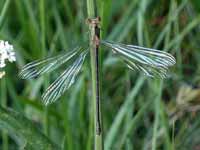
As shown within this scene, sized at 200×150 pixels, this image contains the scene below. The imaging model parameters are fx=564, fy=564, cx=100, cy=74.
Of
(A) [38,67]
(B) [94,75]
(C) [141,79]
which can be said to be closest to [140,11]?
(C) [141,79]

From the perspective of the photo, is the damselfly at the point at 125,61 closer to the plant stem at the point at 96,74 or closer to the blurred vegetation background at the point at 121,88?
the plant stem at the point at 96,74

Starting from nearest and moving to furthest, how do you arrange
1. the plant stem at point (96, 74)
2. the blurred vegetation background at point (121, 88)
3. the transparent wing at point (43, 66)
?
the plant stem at point (96, 74)
the transparent wing at point (43, 66)
the blurred vegetation background at point (121, 88)

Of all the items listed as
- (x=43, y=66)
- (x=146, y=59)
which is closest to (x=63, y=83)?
(x=43, y=66)

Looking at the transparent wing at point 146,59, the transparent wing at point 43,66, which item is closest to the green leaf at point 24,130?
the transparent wing at point 43,66

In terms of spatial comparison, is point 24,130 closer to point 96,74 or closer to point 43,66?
point 43,66

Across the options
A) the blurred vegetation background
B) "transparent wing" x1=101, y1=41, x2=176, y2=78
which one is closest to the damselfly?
"transparent wing" x1=101, y1=41, x2=176, y2=78

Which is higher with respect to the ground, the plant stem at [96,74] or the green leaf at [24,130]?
the plant stem at [96,74]
